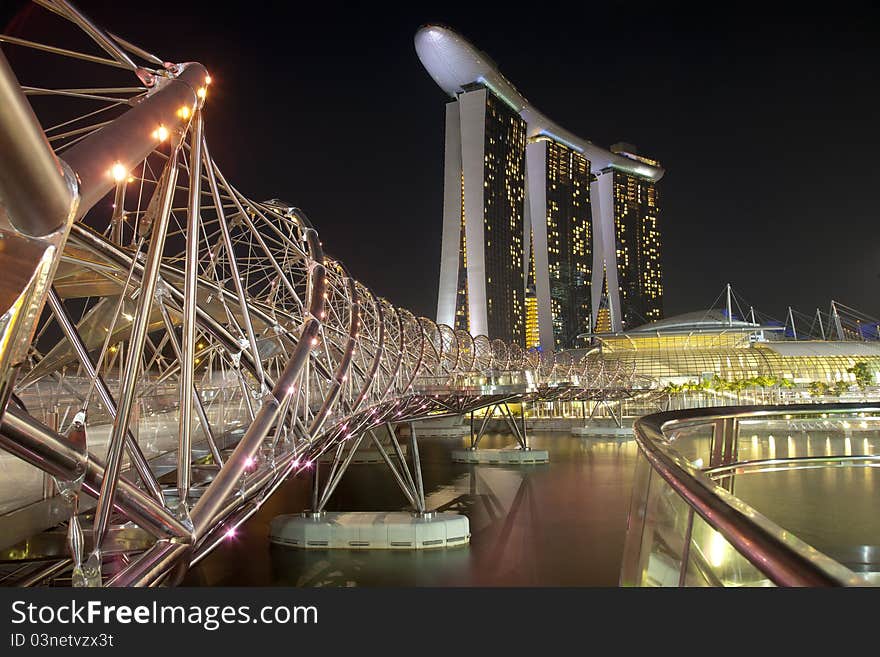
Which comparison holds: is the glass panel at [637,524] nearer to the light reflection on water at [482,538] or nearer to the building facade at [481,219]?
the light reflection on water at [482,538]

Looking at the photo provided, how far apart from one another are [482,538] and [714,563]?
19538mm

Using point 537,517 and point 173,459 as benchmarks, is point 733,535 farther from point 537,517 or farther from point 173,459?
point 537,517

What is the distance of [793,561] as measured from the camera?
46.1 inches

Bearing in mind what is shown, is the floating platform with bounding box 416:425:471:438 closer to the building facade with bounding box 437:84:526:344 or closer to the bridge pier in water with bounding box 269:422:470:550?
the building facade with bounding box 437:84:526:344

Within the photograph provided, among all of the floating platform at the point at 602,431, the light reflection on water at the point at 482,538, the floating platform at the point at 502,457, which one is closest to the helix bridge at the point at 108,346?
the light reflection on water at the point at 482,538

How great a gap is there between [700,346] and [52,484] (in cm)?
8179

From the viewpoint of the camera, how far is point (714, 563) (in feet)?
5.56

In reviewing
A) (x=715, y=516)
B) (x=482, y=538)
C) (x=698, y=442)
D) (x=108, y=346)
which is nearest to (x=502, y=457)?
(x=482, y=538)

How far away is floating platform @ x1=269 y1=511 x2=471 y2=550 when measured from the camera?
19375 millimetres

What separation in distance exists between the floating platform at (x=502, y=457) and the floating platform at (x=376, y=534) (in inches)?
696

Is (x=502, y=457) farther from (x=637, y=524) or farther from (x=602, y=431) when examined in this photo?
(x=637, y=524)

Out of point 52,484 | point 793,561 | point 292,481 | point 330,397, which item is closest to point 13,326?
point 793,561

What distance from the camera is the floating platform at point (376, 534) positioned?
19375 mm

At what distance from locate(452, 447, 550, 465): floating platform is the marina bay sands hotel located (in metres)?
41.7
